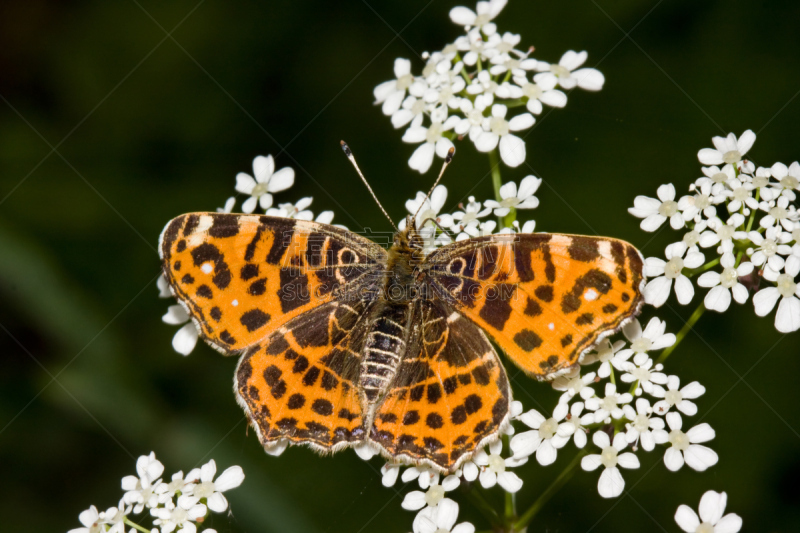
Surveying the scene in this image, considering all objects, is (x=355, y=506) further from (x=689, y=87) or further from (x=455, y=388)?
(x=689, y=87)

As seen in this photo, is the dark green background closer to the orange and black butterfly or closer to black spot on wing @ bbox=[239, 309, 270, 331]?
the orange and black butterfly

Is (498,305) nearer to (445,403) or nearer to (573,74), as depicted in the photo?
(445,403)

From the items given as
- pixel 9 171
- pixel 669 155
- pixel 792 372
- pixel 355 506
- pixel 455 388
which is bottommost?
pixel 792 372

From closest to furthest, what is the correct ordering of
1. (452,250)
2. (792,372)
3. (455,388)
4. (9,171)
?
(455,388)
(452,250)
(792,372)
(9,171)

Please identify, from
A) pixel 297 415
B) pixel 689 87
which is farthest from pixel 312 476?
pixel 689 87

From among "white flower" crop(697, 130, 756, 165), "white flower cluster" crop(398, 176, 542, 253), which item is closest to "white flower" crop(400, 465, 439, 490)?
"white flower cluster" crop(398, 176, 542, 253)

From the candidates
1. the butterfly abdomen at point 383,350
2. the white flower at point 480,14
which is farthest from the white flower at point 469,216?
the white flower at point 480,14

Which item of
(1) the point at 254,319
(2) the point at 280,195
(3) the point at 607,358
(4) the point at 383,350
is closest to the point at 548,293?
(3) the point at 607,358
